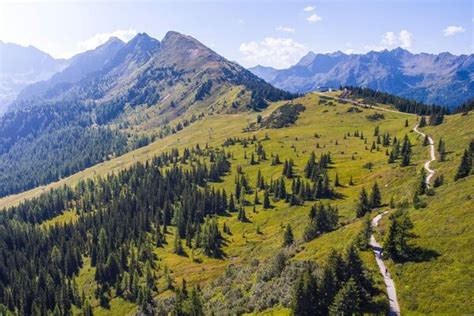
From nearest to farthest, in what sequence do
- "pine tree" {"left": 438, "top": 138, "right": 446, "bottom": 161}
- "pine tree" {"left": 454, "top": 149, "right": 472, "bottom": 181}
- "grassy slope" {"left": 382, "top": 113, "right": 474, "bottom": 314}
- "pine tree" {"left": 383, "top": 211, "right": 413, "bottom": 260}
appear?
"grassy slope" {"left": 382, "top": 113, "right": 474, "bottom": 314}, "pine tree" {"left": 383, "top": 211, "right": 413, "bottom": 260}, "pine tree" {"left": 454, "top": 149, "right": 472, "bottom": 181}, "pine tree" {"left": 438, "top": 138, "right": 446, "bottom": 161}

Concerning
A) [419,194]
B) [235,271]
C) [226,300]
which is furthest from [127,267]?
[419,194]

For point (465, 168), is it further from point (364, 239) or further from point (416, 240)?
point (364, 239)

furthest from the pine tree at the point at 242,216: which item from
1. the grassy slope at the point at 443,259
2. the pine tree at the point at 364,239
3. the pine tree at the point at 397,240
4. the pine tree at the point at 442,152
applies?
the pine tree at the point at 397,240

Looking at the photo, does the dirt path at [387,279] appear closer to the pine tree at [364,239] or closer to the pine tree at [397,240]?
the pine tree at [364,239]

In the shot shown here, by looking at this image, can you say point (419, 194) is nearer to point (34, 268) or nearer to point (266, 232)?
point (266, 232)

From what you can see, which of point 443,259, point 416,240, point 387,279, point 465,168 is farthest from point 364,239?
point 465,168

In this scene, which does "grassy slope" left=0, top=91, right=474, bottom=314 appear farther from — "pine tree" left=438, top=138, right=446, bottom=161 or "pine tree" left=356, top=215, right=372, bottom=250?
"pine tree" left=356, top=215, right=372, bottom=250

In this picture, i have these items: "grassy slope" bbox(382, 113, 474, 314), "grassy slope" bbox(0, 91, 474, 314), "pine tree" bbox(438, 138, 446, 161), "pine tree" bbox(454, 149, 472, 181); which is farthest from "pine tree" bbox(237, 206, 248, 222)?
"pine tree" bbox(454, 149, 472, 181)

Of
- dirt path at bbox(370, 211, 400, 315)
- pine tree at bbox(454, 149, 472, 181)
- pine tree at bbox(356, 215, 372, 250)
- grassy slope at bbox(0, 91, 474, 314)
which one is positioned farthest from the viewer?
pine tree at bbox(454, 149, 472, 181)

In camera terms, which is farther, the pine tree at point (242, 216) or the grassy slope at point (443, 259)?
the pine tree at point (242, 216)

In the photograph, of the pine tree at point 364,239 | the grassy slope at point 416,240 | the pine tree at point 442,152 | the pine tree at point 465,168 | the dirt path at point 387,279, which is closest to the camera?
the dirt path at point 387,279

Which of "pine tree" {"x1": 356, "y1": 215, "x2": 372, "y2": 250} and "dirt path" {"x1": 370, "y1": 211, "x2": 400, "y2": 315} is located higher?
"pine tree" {"x1": 356, "y1": 215, "x2": 372, "y2": 250}
